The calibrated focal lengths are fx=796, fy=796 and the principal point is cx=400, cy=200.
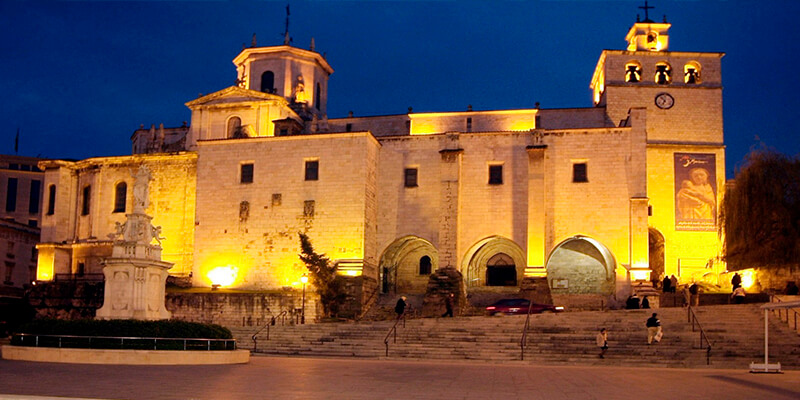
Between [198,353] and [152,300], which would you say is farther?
[152,300]

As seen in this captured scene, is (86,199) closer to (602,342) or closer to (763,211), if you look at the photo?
(602,342)

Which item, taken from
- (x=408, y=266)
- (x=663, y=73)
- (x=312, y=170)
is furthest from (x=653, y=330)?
(x=663, y=73)

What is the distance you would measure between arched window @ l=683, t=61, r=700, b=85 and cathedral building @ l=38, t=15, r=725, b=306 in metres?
0.08

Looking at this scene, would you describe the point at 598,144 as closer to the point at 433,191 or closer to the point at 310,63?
the point at 433,191

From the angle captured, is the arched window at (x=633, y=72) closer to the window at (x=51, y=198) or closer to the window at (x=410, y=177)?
the window at (x=410, y=177)

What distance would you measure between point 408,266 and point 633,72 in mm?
17117

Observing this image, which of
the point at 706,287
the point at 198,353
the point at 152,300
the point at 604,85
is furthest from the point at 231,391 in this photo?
the point at 604,85

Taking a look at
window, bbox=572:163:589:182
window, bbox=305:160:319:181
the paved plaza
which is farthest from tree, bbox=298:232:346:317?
the paved plaza

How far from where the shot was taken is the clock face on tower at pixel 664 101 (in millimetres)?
44781

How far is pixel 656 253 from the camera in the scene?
43.5m

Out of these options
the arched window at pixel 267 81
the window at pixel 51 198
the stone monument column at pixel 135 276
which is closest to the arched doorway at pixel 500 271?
the arched window at pixel 267 81

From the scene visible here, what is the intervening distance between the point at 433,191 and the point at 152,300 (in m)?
20.1

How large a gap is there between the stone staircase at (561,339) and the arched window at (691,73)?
19.1 m

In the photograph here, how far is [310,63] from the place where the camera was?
167 ft
